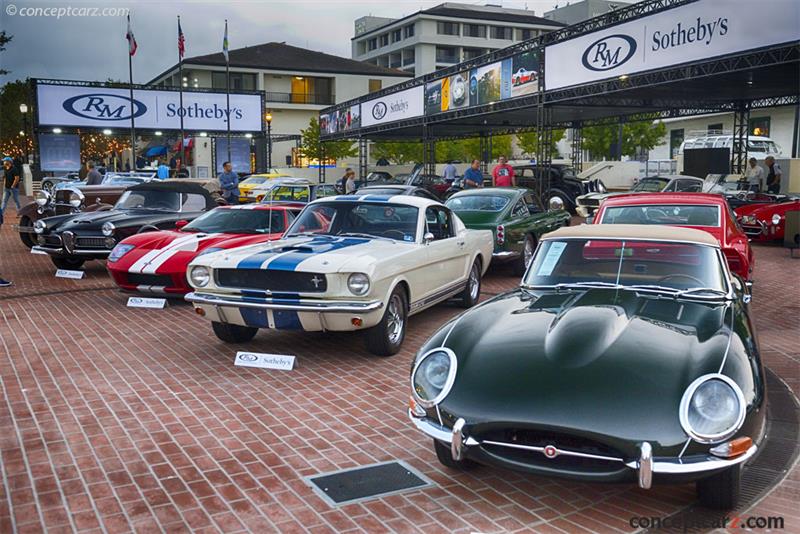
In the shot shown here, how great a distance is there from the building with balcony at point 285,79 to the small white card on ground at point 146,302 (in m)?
54.5

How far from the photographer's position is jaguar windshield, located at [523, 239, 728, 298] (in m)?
4.72

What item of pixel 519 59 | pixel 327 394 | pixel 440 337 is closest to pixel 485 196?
pixel 327 394

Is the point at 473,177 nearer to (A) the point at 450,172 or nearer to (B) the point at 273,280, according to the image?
(A) the point at 450,172

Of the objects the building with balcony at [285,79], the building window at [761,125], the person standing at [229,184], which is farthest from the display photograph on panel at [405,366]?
the building with balcony at [285,79]

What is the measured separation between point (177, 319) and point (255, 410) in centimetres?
358

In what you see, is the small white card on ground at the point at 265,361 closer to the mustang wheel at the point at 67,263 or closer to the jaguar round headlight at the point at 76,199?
the mustang wheel at the point at 67,263

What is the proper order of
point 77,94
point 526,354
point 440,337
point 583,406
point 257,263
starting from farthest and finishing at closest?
point 77,94
point 257,263
point 440,337
point 526,354
point 583,406

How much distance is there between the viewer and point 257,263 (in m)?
6.34

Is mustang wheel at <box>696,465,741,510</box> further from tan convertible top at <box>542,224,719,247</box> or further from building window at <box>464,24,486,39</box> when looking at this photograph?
building window at <box>464,24,486,39</box>

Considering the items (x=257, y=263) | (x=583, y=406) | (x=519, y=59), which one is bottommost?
(x=583, y=406)

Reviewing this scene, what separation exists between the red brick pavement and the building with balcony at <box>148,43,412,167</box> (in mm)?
56724

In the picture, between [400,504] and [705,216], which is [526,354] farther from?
[705,216]

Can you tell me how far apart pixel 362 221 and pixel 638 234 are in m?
3.40

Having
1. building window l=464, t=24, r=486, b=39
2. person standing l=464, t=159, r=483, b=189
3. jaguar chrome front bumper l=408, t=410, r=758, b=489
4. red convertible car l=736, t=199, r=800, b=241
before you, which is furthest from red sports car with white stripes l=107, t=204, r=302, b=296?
building window l=464, t=24, r=486, b=39
